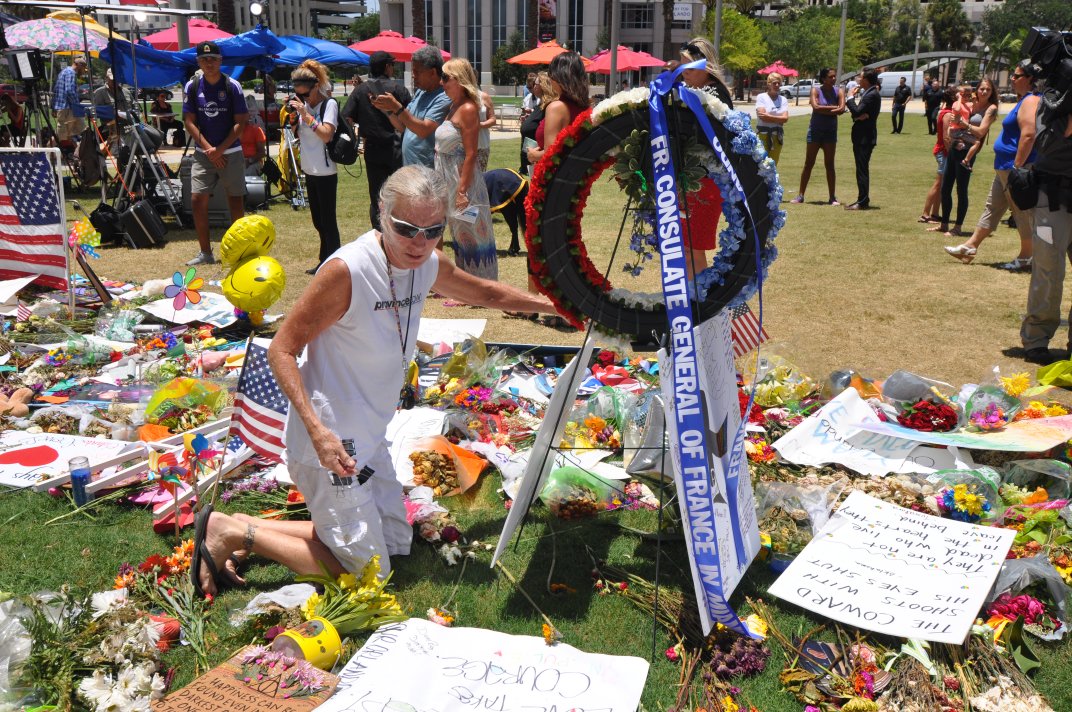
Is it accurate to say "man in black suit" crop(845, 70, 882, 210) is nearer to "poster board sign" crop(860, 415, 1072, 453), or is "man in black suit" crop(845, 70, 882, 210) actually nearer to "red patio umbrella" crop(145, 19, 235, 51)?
"poster board sign" crop(860, 415, 1072, 453)

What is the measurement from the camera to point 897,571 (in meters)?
3.45

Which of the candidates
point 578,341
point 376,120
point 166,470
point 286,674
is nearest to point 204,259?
point 376,120

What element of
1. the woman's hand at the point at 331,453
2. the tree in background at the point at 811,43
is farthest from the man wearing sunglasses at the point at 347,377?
the tree in background at the point at 811,43

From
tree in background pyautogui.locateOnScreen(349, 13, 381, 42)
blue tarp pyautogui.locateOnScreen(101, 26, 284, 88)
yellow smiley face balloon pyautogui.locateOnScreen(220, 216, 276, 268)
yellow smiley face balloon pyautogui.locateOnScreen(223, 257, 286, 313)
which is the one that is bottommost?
yellow smiley face balloon pyautogui.locateOnScreen(223, 257, 286, 313)

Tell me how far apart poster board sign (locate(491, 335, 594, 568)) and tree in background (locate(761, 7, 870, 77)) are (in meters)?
62.4

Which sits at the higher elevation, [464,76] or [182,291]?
[464,76]

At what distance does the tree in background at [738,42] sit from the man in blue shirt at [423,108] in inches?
1901

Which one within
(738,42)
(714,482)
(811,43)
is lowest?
(714,482)

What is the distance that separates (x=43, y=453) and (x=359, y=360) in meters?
2.26

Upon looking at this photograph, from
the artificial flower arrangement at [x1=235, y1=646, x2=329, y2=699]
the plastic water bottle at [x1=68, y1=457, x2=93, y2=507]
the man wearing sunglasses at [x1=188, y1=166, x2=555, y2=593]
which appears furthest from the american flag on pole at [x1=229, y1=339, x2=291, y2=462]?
the artificial flower arrangement at [x1=235, y1=646, x2=329, y2=699]

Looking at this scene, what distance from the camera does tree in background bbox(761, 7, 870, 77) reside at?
6150 centimetres

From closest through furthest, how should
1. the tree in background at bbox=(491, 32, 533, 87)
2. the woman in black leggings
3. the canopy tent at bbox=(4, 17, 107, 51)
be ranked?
1. the woman in black leggings
2. the canopy tent at bbox=(4, 17, 107, 51)
3. the tree in background at bbox=(491, 32, 533, 87)

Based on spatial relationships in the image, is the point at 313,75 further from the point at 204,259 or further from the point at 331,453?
the point at 331,453

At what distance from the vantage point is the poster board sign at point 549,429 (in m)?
3.45
